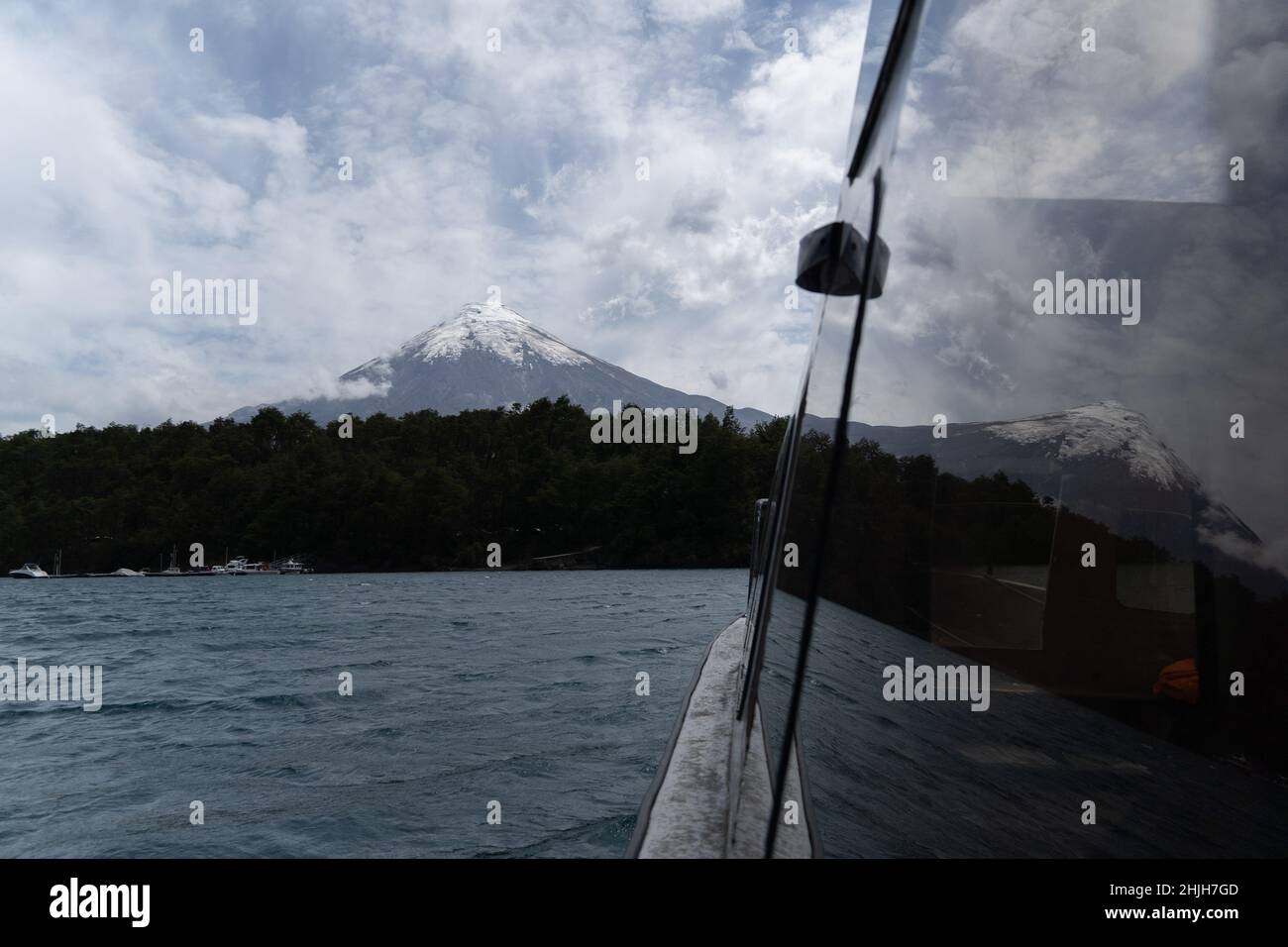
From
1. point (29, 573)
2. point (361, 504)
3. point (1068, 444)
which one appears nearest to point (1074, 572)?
point (1068, 444)

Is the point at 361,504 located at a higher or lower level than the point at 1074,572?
lower

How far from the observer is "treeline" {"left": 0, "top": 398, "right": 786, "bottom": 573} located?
66125mm

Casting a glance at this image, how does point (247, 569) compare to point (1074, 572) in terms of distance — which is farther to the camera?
point (247, 569)

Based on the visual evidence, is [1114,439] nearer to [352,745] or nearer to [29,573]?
[352,745]

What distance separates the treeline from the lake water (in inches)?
1835

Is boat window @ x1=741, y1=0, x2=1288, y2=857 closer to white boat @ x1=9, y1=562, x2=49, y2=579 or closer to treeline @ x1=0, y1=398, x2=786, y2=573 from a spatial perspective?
treeline @ x1=0, y1=398, x2=786, y2=573

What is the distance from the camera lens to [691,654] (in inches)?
555

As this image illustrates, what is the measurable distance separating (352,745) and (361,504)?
223ft

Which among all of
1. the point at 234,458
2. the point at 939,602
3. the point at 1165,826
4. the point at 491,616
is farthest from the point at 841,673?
the point at 234,458

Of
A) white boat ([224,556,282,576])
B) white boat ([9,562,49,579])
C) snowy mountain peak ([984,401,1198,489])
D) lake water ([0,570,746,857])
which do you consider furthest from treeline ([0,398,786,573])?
snowy mountain peak ([984,401,1198,489])

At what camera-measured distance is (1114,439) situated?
126 cm

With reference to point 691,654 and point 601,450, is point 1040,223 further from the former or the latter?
point 601,450

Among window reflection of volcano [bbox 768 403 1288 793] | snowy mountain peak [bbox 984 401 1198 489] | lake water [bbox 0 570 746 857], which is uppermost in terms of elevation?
snowy mountain peak [bbox 984 401 1198 489]
